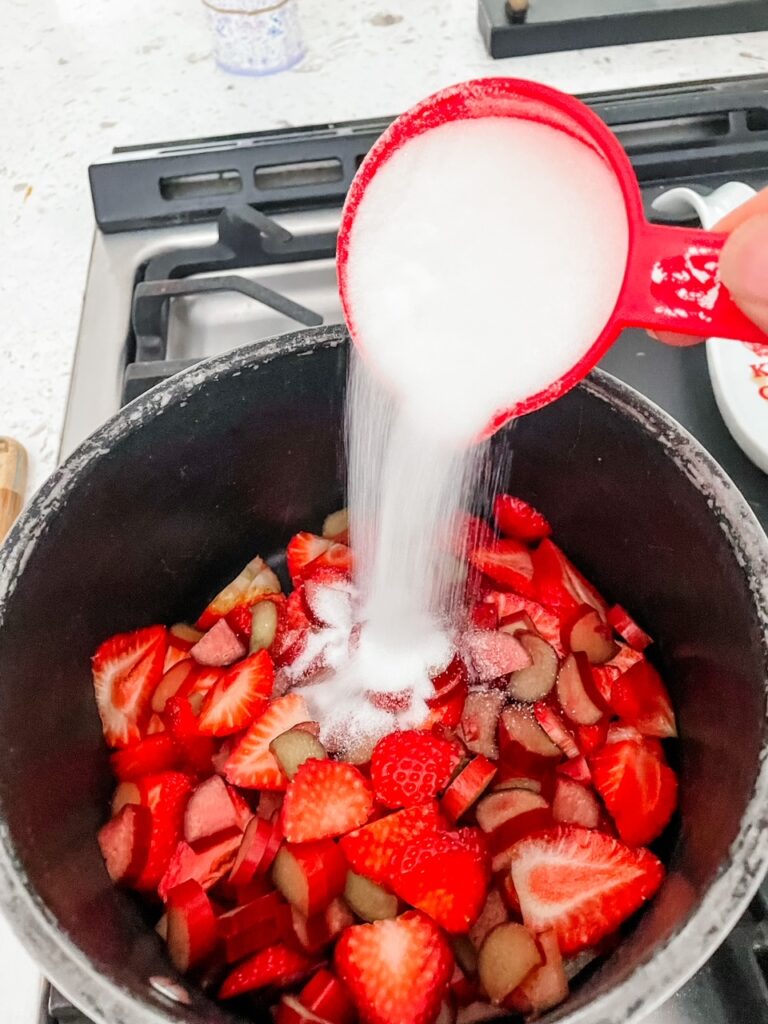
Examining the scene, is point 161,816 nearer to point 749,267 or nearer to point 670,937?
point 670,937

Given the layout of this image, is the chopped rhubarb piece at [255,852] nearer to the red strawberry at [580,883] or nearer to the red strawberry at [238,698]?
the red strawberry at [238,698]

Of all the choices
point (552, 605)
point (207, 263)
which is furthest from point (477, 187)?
point (207, 263)

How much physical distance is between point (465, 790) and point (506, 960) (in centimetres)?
15

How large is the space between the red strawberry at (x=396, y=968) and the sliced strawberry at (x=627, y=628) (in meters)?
0.34

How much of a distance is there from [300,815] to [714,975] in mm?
344

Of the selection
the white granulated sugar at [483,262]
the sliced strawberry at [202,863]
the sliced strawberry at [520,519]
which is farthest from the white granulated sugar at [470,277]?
the sliced strawberry at [202,863]

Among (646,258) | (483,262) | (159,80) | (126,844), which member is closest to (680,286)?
(646,258)

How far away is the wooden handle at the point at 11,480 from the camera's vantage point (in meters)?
0.90

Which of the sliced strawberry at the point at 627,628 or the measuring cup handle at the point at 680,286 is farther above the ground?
the measuring cup handle at the point at 680,286

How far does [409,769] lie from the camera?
0.77 m

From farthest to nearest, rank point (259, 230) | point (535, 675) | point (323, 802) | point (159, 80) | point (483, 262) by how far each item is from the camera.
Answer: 1. point (159, 80)
2. point (259, 230)
3. point (535, 675)
4. point (323, 802)
5. point (483, 262)

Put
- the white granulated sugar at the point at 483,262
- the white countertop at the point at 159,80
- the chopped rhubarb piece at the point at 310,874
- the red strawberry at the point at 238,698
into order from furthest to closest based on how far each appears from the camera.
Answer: the white countertop at the point at 159,80 → the red strawberry at the point at 238,698 → the chopped rhubarb piece at the point at 310,874 → the white granulated sugar at the point at 483,262

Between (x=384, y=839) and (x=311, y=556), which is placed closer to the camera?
(x=384, y=839)

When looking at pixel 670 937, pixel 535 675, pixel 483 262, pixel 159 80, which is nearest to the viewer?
pixel 670 937
